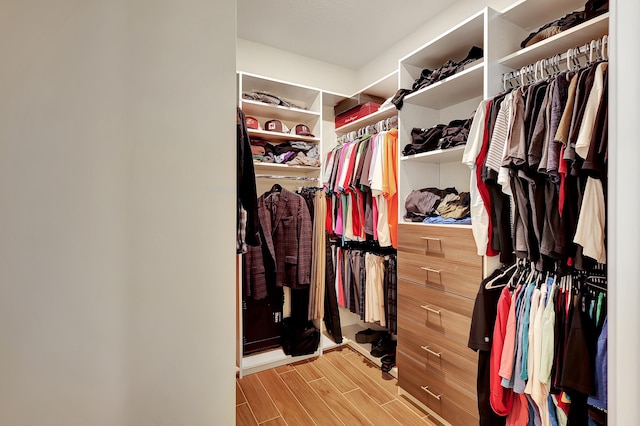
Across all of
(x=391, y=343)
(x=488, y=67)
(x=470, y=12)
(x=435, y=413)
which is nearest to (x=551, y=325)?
(x=435, y=413)

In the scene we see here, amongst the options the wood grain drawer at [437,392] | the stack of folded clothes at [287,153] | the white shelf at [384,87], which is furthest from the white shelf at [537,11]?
the wood grain drawer at [437,392]

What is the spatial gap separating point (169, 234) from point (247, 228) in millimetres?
613

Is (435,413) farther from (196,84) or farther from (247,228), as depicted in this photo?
(196,84)

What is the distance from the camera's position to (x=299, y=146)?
271cm

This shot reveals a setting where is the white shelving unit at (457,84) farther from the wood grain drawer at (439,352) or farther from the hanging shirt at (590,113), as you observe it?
the hanging shirt at (590,113)

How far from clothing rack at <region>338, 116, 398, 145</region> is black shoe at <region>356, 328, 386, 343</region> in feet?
5.86

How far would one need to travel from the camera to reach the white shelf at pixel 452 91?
1.68 metres

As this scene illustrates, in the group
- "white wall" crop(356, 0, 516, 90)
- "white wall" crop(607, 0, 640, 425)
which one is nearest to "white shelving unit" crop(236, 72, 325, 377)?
"white wall" crop(356, 0, 516, 90)

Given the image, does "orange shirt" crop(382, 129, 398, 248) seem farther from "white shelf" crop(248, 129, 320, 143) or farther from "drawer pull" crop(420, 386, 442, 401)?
"drawer pull" crop(420, 386, 442, 401)

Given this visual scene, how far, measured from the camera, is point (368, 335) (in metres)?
2.72

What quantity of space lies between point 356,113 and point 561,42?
157 centimetres

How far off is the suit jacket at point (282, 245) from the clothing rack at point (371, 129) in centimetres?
80

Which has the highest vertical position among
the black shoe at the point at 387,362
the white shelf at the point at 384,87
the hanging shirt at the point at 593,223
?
the white shelf at the point at 384,87

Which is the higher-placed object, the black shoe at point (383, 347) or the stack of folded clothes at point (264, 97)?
the stack of folded clothes at point (264, 97)
